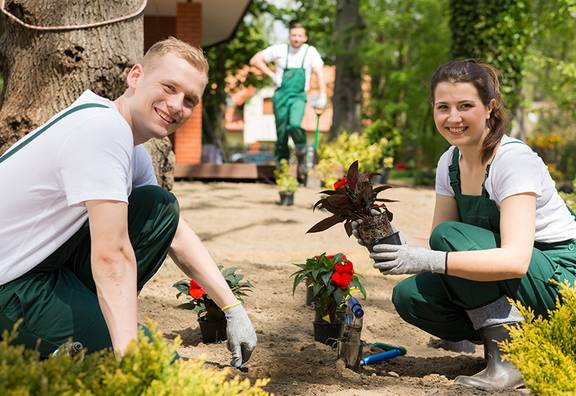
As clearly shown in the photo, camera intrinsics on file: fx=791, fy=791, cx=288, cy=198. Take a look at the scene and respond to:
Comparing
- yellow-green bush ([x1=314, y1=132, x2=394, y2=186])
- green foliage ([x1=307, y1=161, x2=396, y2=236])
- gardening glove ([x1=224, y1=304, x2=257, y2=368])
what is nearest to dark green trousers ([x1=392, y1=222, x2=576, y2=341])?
green foliage ([x1=307, y1=161, x2=396, y2=236])

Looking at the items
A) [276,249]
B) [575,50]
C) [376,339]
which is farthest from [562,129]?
[376,339]

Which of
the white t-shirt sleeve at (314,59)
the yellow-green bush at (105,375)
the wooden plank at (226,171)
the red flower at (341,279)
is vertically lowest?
the wooden plank at (226,171)

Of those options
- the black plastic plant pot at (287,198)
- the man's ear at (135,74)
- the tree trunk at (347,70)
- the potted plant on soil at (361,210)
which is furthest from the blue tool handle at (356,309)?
the tree trunk at (347,70)

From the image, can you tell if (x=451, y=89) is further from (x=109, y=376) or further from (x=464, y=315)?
(x=109, y=376)

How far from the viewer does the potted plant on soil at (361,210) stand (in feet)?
10.3

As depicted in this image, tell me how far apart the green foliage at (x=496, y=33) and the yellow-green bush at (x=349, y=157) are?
226 cm

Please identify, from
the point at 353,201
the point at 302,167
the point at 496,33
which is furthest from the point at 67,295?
the point at 496,33

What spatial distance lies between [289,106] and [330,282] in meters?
7.30

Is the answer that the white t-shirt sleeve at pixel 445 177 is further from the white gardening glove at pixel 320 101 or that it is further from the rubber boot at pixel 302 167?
the rubber boot at pixel 302 167

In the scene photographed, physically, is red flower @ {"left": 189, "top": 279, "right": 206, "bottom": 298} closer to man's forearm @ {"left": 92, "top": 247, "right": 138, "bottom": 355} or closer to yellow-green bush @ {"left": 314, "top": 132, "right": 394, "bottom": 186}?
man's forearm @ {"left": 92, "top": 247, "right": 138, "bottom": 355}

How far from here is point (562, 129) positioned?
28.0 m

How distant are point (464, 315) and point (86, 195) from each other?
72.8 inches

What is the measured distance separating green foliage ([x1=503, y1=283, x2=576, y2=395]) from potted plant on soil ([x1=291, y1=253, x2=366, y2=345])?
110 centimetres

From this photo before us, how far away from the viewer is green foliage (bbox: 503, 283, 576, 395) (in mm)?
2527
